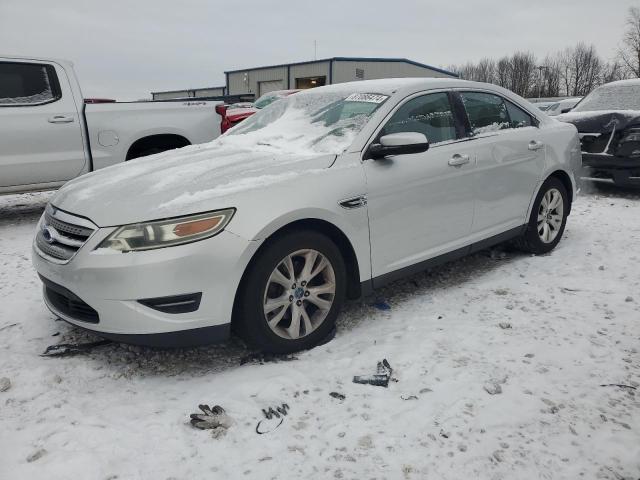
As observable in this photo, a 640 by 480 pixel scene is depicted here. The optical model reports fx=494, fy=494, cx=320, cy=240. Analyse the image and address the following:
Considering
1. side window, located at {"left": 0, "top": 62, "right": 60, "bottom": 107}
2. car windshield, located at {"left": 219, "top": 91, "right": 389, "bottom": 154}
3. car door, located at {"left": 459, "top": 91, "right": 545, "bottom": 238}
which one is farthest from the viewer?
side window, located at {"left": 0, "top": 62, "right": 60, "bottom": 107}

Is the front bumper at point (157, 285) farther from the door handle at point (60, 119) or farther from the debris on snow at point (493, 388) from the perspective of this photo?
the door handle at point (60, 119)

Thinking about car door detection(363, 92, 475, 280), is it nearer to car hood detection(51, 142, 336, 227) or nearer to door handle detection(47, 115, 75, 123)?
car hood detection(51, 142, 336, 227)

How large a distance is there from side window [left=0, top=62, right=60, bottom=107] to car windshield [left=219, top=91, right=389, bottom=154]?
3294 mm

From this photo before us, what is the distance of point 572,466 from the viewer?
208cm

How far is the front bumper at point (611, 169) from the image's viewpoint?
279 inches

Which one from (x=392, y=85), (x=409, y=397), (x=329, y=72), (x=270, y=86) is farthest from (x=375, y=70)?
(x=409, y=397)

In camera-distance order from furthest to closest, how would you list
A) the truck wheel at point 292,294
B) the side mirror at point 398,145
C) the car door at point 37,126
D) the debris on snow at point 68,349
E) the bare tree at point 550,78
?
the bare tree at point 550,78 < the car door at point 37,126 < the side mirror at point 398,145 < the debris on snow at point 68,349 < the truck wheel at point 292,294

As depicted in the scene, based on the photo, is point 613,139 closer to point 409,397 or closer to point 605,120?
point 605,120

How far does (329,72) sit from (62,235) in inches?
1268

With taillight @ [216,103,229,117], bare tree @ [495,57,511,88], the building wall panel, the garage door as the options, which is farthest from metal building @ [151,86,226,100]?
bare tree @ [495,57,511,88]

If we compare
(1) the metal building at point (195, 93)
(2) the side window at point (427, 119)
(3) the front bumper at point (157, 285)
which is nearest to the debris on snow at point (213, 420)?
(3) the front bumper at point (157, 285)

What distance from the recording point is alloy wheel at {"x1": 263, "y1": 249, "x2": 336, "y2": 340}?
2861 millimetres

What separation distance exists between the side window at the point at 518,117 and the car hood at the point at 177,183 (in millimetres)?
2161

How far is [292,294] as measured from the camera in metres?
2.91
